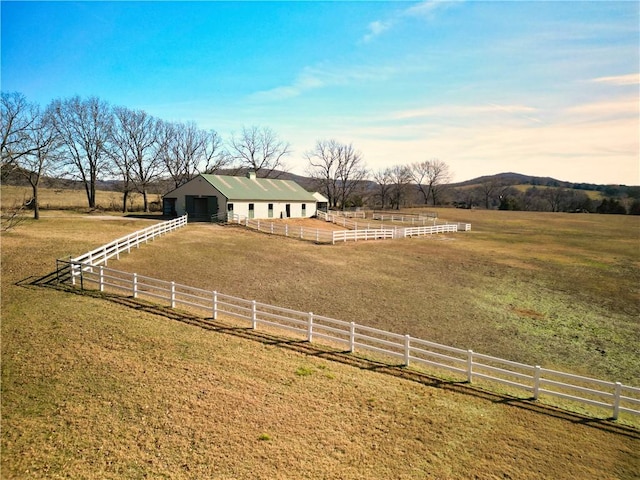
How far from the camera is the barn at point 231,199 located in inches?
1601

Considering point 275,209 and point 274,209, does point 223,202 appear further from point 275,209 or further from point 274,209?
point 275,209

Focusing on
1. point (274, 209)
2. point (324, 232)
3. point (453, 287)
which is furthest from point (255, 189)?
point (453, 287)

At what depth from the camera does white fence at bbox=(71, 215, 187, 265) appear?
19.0m

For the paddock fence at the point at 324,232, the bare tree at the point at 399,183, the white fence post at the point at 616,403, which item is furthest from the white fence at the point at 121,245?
the bare tree at the point at 399,183

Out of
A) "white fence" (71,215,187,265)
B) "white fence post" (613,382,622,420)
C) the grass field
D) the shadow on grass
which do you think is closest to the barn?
"white fence" (71,215,187,265)

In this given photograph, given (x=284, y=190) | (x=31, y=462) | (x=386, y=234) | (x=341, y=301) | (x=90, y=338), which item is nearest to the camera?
(x=31, y=462)

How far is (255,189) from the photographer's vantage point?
45.7 m

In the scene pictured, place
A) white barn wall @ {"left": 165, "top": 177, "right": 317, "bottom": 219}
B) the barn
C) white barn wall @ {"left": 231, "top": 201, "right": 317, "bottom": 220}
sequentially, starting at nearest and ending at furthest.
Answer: white barn wall @ {"left": 165, "top": 177, "right": 317, "bottom": 219} → the barn → white barn wall @ {"left": 231, "top": 201, "right": 317, "bottom": 220}

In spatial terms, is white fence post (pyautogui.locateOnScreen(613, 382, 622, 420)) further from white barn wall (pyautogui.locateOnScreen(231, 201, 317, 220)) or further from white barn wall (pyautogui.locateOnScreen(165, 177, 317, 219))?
white barn wall (pyautogui.locateOnScreen(231, 201, 317, 220))

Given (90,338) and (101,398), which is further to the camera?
(90,338)

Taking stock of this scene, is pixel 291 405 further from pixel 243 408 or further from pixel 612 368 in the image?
pixel 612 368

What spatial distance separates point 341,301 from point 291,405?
9.29m

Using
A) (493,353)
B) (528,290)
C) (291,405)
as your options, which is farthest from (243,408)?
Answer: (528,290)

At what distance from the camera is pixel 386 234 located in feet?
126
